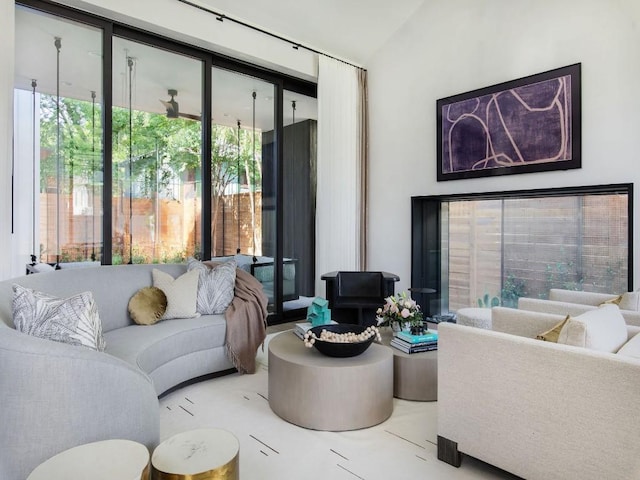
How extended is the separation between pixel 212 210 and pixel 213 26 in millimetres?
1716

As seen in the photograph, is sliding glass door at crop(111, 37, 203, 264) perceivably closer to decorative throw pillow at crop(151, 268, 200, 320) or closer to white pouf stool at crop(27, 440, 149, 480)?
decorative throw pillow at crop(151, 268, 200, 320)

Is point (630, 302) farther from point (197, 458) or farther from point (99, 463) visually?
point (99, 463)

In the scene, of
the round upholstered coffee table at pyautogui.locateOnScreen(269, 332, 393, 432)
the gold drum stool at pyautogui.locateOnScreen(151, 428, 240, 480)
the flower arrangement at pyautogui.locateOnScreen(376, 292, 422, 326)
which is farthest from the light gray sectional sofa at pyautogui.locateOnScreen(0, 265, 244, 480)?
the flower arrangement at pyautogui.locateOnScreen(376, 292, 422, 326)

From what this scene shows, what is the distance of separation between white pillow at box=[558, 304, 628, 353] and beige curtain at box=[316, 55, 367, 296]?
3.37m

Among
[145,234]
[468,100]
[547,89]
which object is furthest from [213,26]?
[547,89]

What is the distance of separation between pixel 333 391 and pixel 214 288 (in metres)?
1.47

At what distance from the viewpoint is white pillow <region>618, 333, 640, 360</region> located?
171 cm

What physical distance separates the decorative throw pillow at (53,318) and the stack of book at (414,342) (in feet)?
5.90

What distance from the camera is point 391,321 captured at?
310cm

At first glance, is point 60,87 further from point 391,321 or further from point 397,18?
point 397,18

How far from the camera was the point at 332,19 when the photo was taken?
4.65 metres

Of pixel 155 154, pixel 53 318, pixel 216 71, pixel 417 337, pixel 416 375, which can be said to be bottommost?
pixel 416 375

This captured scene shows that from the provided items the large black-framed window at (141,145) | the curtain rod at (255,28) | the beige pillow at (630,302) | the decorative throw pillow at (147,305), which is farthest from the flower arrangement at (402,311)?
the curtain rod at (255,28)

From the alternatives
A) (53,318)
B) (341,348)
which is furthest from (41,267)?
(341,348)
